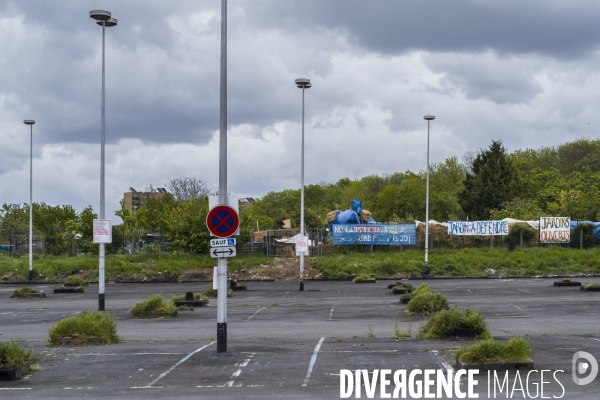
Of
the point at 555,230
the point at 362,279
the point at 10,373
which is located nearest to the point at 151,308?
the point at 10,373

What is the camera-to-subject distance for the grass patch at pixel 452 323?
16469 mm

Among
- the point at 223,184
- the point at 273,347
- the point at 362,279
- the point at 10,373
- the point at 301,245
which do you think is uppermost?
the point at 223,184

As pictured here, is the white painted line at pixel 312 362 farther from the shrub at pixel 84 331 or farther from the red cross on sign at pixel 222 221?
the shrub at pixel 84 331

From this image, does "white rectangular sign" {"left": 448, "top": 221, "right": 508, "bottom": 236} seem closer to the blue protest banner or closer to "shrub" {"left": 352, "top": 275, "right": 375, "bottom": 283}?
the blue protest banner

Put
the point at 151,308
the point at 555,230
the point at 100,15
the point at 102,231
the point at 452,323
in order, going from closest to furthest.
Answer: the point at 452,323 < the point at 151,308 < the point at 100,15 < the point at 102,231 < the point at 555,230

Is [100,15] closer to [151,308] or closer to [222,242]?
[151,308]

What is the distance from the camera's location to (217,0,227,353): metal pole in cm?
1543

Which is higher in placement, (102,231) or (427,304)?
(102,231)

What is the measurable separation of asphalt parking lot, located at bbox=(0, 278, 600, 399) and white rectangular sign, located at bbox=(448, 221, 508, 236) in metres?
23.0

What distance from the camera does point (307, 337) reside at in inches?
727

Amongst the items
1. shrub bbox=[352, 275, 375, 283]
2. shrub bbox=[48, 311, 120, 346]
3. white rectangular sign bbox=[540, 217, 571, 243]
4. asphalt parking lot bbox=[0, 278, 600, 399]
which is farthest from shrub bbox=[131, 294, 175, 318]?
white rectangular sign bbox=[540, 217, 571, 243]

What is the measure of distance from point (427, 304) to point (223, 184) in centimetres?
975

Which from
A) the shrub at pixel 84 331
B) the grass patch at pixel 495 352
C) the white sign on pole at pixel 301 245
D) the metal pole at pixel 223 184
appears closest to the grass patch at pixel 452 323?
the grass patch at pixel 495 352

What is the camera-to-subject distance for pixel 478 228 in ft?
181
